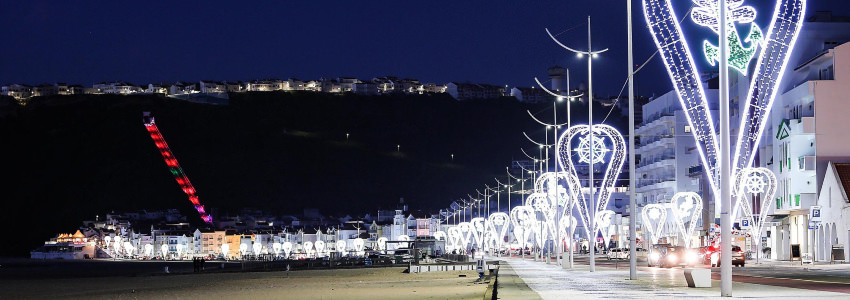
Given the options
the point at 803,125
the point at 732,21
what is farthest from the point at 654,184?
the point at 732,21

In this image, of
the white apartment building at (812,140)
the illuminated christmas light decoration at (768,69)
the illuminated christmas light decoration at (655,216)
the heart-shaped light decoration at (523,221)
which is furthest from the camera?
the heart-shaped light decoration at (523,221)

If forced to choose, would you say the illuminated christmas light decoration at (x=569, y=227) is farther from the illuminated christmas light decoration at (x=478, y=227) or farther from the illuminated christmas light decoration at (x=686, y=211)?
the illuminated christmas light decoration at (x=478, y=227)

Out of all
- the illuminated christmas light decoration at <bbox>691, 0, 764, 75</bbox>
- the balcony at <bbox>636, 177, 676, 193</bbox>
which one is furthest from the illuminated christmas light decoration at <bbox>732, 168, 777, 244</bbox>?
the balcony at <bbox>636, 177, 676, 193</bbox>

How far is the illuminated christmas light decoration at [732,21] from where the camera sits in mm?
37344

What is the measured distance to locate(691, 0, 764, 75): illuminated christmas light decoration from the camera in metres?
37.3

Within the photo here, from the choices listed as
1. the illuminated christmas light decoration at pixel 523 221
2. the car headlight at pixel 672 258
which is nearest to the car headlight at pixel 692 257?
the car headlight at pixel 672 258

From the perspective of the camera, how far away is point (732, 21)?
3947cm

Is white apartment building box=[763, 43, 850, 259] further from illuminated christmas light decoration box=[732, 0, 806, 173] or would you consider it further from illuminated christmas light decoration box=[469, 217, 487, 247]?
illuminated christmas light decoration box=[469, 217, 487, 247]

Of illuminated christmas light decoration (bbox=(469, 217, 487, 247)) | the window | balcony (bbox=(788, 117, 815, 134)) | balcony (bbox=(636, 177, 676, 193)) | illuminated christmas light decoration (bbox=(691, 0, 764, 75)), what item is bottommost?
illuminated christmas light decoration (bbox=(469, 217, 487, 247))

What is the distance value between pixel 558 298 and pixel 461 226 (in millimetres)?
135904

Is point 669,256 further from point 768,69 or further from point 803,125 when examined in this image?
point 768,69

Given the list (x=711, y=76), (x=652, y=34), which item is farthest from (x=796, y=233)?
(x=711, y=76)

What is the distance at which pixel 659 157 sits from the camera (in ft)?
388

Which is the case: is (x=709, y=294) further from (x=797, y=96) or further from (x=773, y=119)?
(x=773, y=119)
